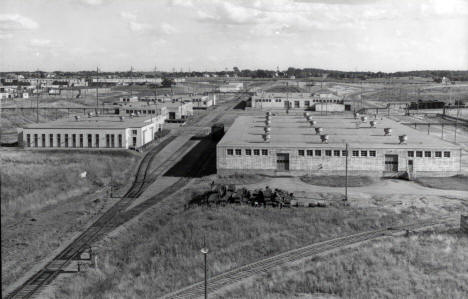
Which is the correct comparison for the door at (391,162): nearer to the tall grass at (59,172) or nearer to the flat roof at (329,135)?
the flat roof at (329,135)

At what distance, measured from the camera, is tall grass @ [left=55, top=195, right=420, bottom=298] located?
3147 centimetres

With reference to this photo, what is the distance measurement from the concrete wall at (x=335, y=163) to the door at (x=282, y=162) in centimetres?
37

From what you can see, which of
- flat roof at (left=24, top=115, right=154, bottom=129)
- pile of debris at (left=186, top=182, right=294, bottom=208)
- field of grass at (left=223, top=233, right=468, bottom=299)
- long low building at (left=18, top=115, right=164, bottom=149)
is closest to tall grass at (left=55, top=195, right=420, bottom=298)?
pile of debris at (left=186, top=182, right=294, bottom=208)

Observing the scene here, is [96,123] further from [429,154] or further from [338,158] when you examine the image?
[429,154]

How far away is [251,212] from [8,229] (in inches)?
792

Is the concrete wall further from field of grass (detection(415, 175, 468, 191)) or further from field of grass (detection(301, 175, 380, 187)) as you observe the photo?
field of grass (detection(415, 175, 468, 191))

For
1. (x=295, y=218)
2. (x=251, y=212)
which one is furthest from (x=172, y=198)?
(x=295, y=218)

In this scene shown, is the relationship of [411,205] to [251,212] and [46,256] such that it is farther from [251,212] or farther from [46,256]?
[46,256]

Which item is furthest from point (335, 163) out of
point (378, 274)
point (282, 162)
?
point (378, 274)

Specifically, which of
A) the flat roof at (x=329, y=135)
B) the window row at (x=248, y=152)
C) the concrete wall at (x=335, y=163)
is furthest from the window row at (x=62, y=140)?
the concrete wall at (x=335, y=163)

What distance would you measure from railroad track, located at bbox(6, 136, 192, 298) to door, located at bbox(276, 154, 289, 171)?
48.7ft

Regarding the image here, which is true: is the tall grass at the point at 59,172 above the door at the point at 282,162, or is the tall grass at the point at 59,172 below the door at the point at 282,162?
below

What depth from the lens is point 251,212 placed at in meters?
44.2

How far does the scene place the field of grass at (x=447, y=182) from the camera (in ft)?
171
